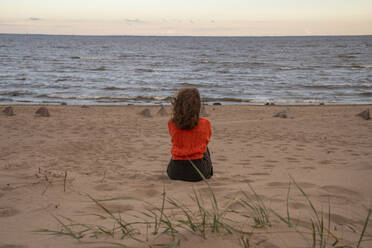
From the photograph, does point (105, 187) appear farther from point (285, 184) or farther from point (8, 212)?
point (285, 184)

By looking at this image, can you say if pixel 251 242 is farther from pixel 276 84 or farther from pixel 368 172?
pixel 276 84

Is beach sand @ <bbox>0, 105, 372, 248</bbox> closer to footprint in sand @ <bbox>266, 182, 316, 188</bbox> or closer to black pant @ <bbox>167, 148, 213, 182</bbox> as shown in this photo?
footprint in sand @ <bbox>266, 182, 316, 188</bbox>

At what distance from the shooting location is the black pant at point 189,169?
387 cm

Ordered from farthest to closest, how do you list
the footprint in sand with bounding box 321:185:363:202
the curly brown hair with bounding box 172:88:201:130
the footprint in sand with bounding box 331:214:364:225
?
the curly brown hair with bounding box 172:88:201:130
the footprint in sand with bounding box 321:185:363:202
the footprint in sand with bounding box 331:214:364:225

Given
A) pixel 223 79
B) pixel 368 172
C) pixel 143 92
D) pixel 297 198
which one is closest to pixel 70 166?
pixel 297 198

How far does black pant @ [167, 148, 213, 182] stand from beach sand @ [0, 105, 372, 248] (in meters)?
0.18

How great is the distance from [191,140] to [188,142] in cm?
4

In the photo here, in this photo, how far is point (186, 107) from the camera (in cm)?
371

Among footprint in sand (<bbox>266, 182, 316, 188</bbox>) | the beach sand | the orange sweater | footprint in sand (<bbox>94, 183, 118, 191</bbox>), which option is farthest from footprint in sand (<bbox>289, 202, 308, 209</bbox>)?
footprint in sand (<bbox>94, 183, 118, 191</bbox>)

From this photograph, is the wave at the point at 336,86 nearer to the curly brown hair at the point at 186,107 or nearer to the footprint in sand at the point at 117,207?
the curly brown hair at the point at 186,107

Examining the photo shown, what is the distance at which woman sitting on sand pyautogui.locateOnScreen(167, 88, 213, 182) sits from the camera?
3.79 metres

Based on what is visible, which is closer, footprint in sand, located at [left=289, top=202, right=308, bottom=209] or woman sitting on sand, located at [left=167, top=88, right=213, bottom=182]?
footprint in sand, located at [left=289, top=202, right=308, bottom=209]

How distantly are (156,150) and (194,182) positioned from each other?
2.30m

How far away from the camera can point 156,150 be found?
19.9ft
